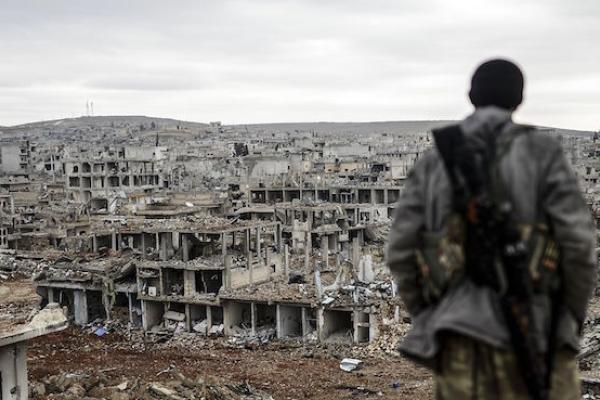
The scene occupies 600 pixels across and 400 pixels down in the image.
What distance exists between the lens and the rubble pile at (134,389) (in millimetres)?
16953

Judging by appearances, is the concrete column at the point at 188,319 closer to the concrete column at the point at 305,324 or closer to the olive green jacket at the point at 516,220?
the concrete column at the point at 305,324

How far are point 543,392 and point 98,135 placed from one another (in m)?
191

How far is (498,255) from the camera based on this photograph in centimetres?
291

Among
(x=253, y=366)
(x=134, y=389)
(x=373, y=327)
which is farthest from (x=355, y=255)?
(x=134, y=389)

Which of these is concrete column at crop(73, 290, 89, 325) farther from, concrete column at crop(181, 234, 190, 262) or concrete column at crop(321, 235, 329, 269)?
concrete column at crop(321, 235, 329, 269)

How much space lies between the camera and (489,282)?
2.93 metres

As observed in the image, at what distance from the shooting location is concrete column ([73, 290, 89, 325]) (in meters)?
30.2

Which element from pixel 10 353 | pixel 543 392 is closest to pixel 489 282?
pixel 543 392

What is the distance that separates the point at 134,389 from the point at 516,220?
15627mm

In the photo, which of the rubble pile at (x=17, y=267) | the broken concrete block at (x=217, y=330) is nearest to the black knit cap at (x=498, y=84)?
the broken concrete block at (x=217, y=330)

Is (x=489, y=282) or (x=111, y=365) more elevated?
(x=489, y=282)

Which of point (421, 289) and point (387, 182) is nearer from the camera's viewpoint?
point (421, 289)

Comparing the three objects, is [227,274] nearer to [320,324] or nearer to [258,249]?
[258,249]

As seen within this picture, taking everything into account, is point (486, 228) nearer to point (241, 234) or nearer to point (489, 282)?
point (489, 282)
